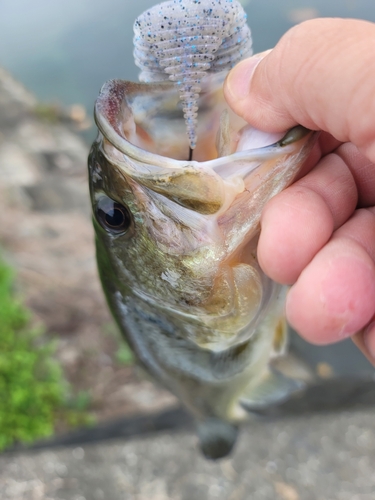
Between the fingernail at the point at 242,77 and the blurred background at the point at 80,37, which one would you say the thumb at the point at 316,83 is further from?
the blurred background at the point at 80,37

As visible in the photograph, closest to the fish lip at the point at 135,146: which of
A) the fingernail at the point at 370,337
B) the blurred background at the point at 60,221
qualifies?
the fingernail at the point at 370,337

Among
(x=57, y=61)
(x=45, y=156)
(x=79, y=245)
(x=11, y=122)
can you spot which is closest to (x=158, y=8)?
(x=79, y=245)

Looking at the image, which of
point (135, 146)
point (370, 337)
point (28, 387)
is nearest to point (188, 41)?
point (135, 146)

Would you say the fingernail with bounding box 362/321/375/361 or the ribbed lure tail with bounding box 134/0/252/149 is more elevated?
the ribbed lure tail with bounding box 134/0/252/149

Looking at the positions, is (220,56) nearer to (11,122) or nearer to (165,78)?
(165,78)

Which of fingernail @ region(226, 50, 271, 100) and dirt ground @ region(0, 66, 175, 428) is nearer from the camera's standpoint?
fingernail @ region(226, 50, 271, 100)

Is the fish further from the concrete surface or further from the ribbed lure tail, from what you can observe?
the concrete surface

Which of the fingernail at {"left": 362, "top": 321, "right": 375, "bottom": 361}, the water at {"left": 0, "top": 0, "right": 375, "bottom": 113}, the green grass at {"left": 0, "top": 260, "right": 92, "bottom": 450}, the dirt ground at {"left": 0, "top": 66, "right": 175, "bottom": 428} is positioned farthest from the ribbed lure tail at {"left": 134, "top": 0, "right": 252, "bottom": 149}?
the water at {"left": 0, "top": 0, "right": 375, "bottom": 113}
